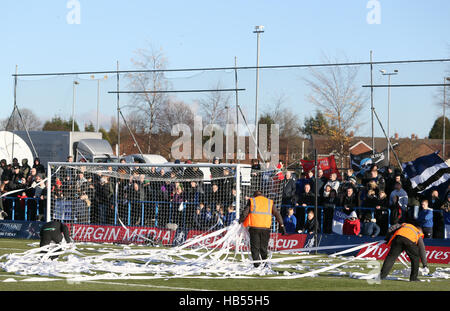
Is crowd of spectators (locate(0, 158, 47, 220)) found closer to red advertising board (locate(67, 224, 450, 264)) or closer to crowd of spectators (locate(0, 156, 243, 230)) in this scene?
crowd of spectators (locate(0, 156, 243, 230))

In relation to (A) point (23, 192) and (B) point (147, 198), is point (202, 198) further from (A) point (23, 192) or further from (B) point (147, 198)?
(A) point (23, 192)

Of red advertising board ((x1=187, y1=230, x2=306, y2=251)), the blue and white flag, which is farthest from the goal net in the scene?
the blue and white flag

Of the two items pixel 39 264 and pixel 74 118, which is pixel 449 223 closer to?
pixel 39 264

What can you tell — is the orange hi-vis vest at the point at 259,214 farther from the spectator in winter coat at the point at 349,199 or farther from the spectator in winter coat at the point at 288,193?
the spectator in winter coat at the point at 288,193

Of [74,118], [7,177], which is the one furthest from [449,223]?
[74,118]

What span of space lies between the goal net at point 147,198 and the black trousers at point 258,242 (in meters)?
5.24

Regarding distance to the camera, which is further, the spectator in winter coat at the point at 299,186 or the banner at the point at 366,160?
the banner at the point at 366,160

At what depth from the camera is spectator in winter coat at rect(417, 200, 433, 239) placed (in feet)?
59.5

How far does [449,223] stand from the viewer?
18469mm

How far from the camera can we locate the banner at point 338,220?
64.3 feet

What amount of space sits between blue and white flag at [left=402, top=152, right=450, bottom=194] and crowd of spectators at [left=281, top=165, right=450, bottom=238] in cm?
22

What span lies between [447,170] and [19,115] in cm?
1584

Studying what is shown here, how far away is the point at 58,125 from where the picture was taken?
32875 millimetres

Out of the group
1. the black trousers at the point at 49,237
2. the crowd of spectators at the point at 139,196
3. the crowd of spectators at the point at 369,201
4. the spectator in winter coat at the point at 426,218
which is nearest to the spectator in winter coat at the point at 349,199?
the crowd of spectators at the point at 369,201
